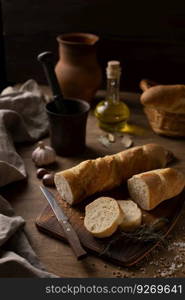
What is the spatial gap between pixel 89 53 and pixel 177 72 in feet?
1.55

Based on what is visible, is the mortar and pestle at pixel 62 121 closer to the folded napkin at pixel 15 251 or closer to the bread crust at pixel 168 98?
the bread crust at pixel 168 98

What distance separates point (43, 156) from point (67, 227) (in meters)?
0.44

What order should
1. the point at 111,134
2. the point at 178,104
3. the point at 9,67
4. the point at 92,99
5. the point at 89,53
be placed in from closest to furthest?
the point at 178,104
the point at 111,134
the point at 89,53
the point at 92,99
the point at 9,67

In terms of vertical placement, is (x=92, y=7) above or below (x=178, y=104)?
above

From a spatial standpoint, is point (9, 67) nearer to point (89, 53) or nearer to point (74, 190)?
point (89, 53)

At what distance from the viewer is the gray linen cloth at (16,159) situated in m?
1.17

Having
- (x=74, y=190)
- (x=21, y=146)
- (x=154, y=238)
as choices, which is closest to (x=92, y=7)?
(x=21, y=146)

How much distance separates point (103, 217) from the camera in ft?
4.28

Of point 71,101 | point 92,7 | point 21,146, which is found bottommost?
point 21,146

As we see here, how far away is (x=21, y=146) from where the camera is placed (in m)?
1.86

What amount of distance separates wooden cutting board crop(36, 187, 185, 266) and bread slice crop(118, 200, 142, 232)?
0.09 feet

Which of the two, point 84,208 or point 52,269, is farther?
point 84,208

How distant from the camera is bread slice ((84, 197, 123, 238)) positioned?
50.3 inches

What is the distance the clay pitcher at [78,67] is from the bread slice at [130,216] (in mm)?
855
